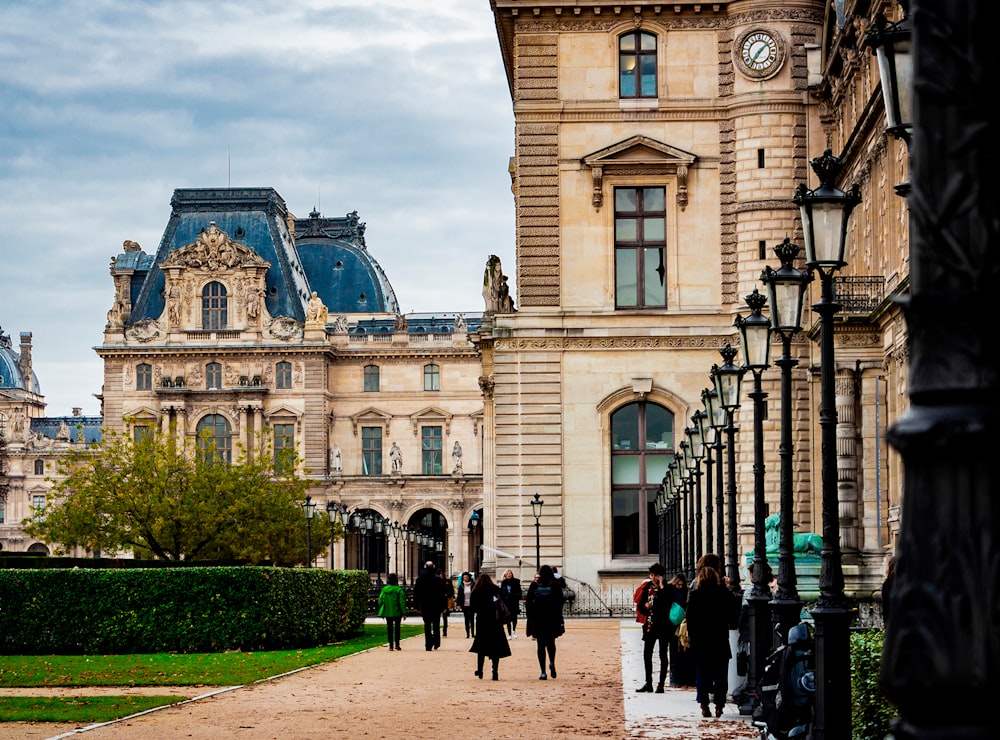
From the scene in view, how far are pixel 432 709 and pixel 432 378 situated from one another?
3421 inches

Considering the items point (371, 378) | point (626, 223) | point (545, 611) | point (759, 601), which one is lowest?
point (545, 611)

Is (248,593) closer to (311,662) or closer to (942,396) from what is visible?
(311,662)

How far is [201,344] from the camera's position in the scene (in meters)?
101

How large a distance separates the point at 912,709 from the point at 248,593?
3006cm

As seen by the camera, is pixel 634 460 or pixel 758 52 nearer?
pixel 758 52

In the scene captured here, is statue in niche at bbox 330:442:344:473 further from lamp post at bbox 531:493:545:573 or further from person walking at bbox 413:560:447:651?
person walking at bbox 413:560:447:651

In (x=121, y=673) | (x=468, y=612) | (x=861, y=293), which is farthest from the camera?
(x=861, y=293)

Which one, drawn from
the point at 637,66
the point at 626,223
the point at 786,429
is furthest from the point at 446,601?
the point at 786,429

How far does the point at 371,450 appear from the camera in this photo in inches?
4141

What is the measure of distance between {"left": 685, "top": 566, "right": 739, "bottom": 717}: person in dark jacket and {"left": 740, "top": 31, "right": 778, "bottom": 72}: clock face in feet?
94.5

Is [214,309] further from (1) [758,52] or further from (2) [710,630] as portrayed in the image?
(2) [710,630]

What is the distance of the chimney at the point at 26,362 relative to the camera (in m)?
168

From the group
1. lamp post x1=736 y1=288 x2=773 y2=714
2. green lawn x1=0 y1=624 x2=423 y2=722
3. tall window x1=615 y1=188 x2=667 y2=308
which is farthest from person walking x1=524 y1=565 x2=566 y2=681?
tall window x1=615 y1=188 x2=667 y2=308

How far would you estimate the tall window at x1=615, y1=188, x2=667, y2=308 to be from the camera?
45031 millimetres
